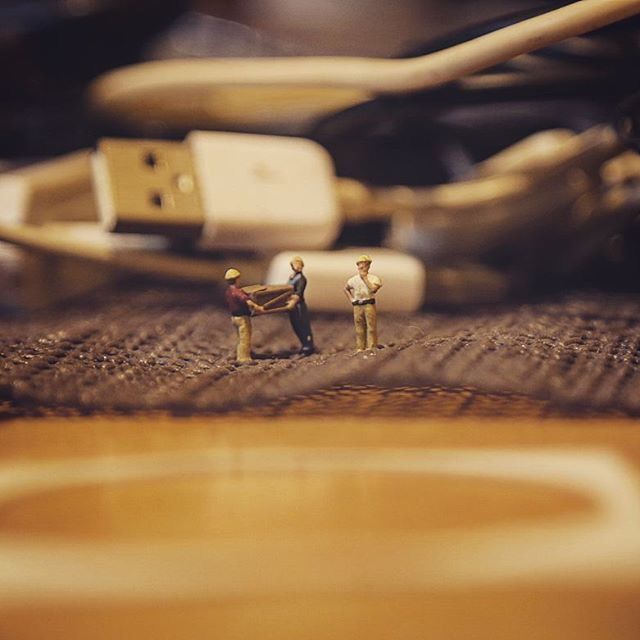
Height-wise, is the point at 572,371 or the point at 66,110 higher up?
the point at 66,110

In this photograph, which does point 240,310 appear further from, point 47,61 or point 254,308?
point 47,61

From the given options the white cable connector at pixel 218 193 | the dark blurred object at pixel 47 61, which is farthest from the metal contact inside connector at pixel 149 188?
the dark blurred object at pixel 47 61

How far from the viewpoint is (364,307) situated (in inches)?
7.8

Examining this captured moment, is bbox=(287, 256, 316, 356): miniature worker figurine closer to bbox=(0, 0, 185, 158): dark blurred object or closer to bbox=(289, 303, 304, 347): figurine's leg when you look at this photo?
bbox=(289, 303, 304, 347): figurine's leg

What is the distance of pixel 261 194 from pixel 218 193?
0.02 metres

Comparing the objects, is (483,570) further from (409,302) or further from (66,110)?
(66,110)

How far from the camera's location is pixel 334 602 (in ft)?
0.40

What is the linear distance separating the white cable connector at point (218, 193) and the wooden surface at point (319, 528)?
88 millimetres

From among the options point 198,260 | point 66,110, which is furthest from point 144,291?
point 66,110

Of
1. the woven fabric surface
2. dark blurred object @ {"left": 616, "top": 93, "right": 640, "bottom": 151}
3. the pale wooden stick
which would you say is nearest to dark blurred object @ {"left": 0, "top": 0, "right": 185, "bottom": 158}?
the pale wooden stick

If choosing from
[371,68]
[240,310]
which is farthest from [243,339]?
[371,68]

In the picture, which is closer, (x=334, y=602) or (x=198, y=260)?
(x=334, y=602)

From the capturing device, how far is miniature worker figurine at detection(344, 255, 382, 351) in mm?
198

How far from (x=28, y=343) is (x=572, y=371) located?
0.54ft
